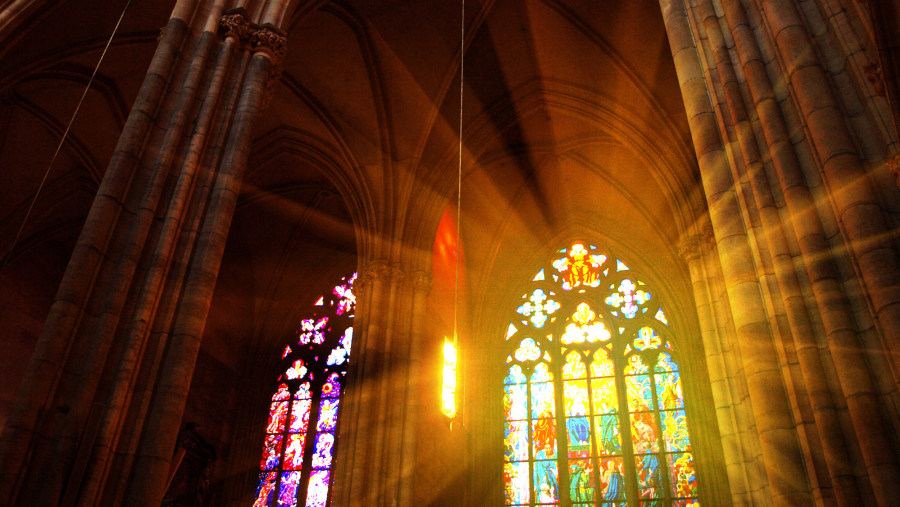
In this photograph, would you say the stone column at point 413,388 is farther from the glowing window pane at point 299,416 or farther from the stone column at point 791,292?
the stone column at point 791,292

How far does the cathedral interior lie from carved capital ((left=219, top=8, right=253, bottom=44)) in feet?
0.15

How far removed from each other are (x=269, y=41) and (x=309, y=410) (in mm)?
10128

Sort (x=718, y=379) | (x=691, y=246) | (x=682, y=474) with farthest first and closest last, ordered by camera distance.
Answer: (x=682, y=474)
(x=691, y=246)
(x=718, y=379)

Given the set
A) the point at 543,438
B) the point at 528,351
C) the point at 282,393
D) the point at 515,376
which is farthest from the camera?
the point at 282,393

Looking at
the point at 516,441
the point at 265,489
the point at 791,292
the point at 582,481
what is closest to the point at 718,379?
the point at 582,481

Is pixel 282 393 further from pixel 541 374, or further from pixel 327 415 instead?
pixel 541 374

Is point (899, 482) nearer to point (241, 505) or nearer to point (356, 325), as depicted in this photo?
point (356, 325)

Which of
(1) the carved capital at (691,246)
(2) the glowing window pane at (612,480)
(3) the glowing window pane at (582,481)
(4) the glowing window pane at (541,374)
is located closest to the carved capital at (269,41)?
(1) the carved capital at (691,246)

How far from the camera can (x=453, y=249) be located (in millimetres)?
16359

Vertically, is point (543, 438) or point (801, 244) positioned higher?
point (543, 438)

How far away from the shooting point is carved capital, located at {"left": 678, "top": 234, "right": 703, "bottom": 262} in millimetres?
12023

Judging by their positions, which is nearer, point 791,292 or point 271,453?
point 791,292

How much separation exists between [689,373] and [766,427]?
10.6 meters

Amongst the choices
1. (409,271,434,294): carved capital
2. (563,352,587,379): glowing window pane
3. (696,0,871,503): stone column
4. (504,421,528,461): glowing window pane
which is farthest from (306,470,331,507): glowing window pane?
(696,0,871,503): stone column
